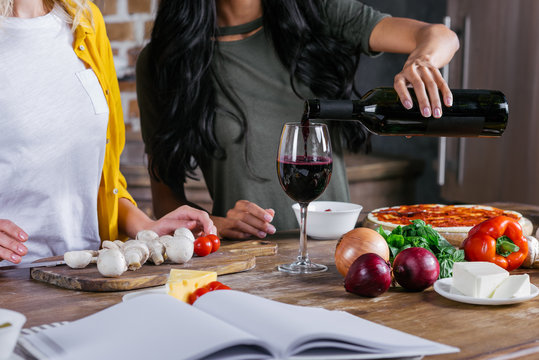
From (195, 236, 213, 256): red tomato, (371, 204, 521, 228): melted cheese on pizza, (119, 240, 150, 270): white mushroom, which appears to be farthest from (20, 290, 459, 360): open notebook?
(371, 204, 521, 228): melted cheese on pizza

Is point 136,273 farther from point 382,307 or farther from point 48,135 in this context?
point 48,135

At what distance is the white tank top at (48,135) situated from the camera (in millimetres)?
1473

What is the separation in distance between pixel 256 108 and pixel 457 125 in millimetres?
768

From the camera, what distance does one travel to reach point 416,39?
168cm

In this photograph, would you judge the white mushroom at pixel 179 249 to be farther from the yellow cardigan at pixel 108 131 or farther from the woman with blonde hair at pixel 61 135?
the yellow cardigan at pixel 108 131

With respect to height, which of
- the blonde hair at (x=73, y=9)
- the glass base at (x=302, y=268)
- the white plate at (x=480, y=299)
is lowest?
the glass base at (x=302, y=268)

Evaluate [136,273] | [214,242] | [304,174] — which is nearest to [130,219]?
[214,242]

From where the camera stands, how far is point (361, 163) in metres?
3.56

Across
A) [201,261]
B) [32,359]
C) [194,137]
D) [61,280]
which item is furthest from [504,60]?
[32,359]

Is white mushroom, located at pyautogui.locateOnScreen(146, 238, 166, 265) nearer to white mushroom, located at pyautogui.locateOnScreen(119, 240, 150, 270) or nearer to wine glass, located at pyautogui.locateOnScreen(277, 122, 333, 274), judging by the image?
white mushroom, located at pyautogui.locateOnScreen(119, 240, 150, 270)

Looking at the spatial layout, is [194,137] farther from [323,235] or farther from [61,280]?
[61,280]

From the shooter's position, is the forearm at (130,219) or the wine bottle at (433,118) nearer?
the wine bottle at (433,118)

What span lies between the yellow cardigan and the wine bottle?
0.66 m

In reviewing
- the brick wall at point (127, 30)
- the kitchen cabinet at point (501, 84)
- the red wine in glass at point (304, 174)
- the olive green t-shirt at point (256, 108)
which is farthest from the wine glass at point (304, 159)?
the kitchen cabinet at point (501, 84)
